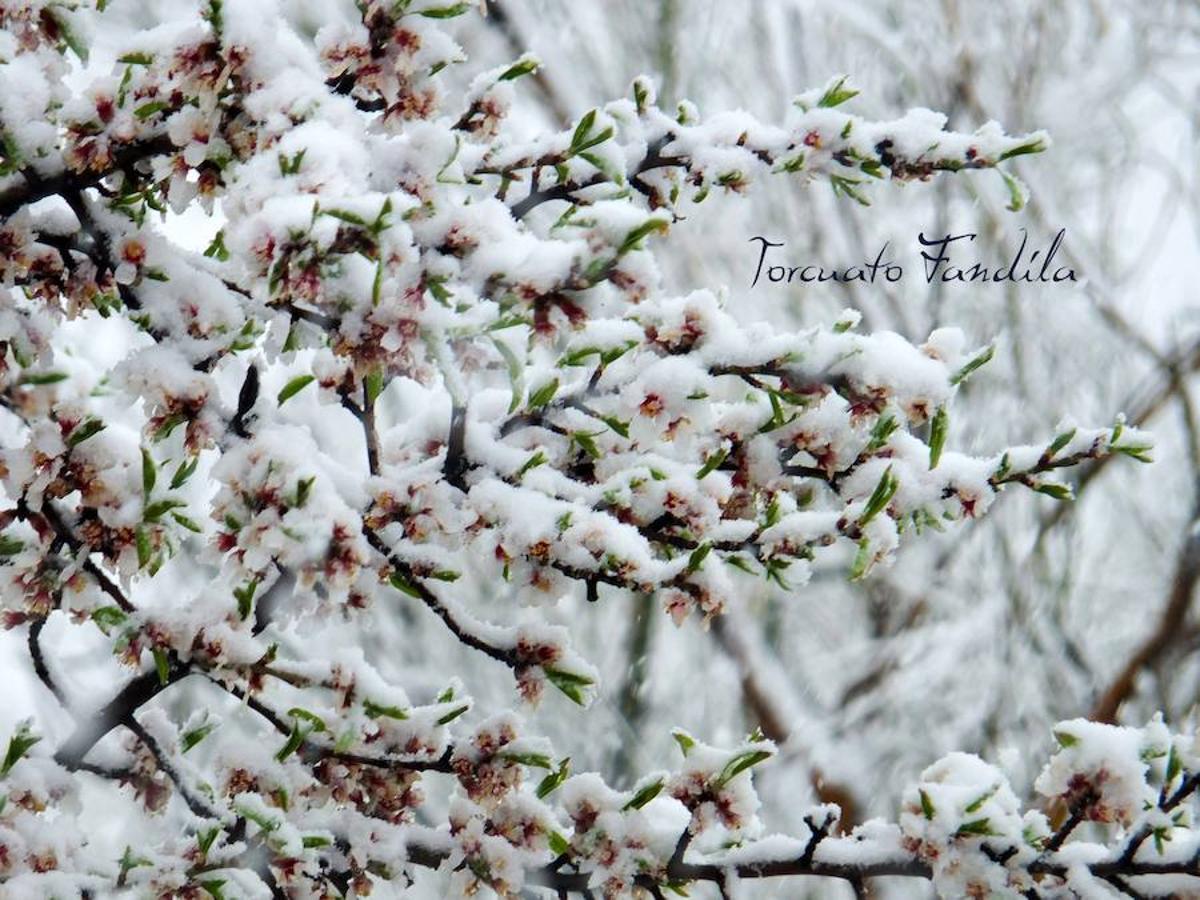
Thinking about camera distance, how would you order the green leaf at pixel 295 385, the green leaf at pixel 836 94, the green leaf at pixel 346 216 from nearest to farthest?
the green leaf at pixel 346 216
the green leaf at pixel 295 385
the green leaf at pixel 836 94

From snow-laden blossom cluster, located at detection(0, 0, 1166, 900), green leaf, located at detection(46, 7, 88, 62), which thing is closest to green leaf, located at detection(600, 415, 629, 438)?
snow-laden blossom cluster, located at detection(0, 0, 1166, 900)

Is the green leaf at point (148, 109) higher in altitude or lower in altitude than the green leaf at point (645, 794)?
higher

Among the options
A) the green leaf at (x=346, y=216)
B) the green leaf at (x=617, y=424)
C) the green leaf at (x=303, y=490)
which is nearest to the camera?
the green leaf at (x=346, y=216)

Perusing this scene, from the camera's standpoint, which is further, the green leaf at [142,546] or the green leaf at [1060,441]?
the green leaf at [1060,441]

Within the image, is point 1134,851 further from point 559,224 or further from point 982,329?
point 982,329

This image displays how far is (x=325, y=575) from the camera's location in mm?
1208

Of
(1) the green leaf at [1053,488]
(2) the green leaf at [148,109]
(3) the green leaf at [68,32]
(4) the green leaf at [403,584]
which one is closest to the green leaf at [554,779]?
(4) the green leaf at [403,584]

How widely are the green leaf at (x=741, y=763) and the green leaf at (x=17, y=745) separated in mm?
836

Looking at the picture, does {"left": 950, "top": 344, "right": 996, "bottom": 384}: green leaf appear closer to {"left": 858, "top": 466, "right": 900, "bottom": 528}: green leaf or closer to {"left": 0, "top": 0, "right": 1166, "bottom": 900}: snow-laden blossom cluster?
{"left": 0, "top": 0, "right": 1166, "bottom": 900}: snow-laden blossom cluster

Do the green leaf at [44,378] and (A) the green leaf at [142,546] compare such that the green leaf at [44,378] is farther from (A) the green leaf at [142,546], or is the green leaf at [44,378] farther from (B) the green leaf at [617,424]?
(B) the green leaf at [617,424]

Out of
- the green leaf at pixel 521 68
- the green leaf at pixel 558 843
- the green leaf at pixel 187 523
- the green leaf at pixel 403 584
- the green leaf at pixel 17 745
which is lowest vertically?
the green leaf at pixel 558 843

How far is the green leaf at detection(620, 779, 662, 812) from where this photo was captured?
1448mm

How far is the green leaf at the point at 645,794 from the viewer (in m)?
1.45

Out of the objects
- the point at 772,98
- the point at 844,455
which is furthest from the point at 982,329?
the point at 844,455
